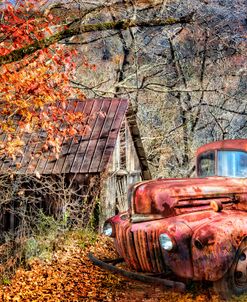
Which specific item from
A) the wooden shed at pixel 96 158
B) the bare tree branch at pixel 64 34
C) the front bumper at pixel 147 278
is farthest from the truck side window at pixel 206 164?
the wooden shed at pixel 96 158

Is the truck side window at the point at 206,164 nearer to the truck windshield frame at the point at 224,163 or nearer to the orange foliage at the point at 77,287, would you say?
the truck windshield frame at the point at 224,163

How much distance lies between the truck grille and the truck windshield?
1977mm

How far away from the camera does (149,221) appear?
21.1 ft

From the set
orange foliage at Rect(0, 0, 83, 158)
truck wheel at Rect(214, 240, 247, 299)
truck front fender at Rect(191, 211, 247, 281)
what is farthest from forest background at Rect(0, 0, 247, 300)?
truck front fender at Rect(191, 211, 247, 281)

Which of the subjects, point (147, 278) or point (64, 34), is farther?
point (147, 278)

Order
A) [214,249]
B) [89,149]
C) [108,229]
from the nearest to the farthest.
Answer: [214,249] → [108,229] → [89,149]

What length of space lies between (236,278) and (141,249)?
4.51 ft

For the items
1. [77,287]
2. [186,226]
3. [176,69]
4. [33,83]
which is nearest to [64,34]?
[186,226]

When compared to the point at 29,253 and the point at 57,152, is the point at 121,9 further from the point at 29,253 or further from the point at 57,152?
the point at 29,253

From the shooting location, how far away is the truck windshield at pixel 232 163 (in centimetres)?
725

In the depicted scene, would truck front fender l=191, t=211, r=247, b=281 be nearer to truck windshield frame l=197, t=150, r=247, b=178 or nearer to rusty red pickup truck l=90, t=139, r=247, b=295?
rusty red pickup truck l=90, t=139, r=247, b=295

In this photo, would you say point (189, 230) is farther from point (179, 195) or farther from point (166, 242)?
point (179, 195)

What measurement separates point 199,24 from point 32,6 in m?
11.2

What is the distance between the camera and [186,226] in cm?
587
